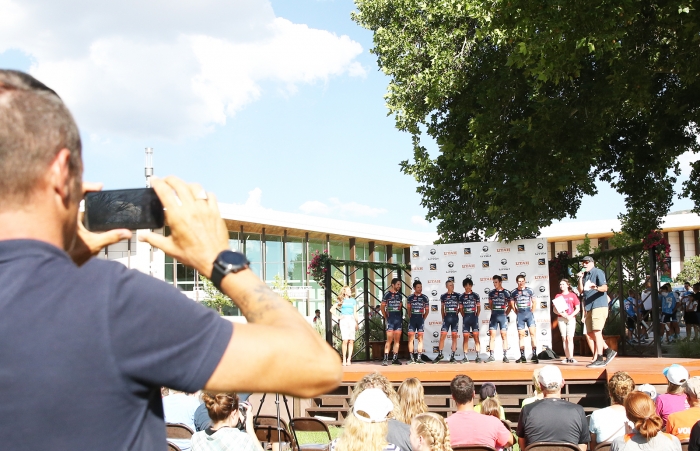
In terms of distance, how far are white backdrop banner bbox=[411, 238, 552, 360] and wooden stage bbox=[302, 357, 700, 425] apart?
10.1 feet

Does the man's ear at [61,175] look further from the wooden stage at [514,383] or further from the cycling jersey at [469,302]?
the cycling jersey at [469,302]

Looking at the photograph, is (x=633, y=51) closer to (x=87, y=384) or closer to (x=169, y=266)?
(x=87, y=384)

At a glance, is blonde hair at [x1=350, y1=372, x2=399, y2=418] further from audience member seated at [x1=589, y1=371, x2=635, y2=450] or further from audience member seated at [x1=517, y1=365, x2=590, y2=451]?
audience member seated at [x1=589, y1=371, x2=635, y2=450]

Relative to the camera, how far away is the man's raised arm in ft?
4.06

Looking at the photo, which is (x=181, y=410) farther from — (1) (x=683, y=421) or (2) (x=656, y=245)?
(2) (x=656, y=245)

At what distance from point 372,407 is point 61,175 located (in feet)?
10.8

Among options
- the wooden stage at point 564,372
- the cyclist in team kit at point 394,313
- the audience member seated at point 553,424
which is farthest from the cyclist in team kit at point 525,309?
the audience member seated at point 553,424

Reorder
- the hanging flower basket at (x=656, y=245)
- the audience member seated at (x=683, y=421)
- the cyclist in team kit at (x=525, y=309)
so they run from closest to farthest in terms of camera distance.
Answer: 1. the audience member seated at (x=683, y=421)
2. the hanging flower basket at (x=656, y=245)
3. the cyclist in team kit at (x=525, y=309)

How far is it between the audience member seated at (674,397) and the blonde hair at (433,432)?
10.2 ft

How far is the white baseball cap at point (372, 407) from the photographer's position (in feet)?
14.0

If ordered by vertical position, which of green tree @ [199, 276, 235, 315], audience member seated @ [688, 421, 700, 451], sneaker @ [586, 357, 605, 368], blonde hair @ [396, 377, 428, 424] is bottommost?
sneaker @ [586, 357, 605, 368]

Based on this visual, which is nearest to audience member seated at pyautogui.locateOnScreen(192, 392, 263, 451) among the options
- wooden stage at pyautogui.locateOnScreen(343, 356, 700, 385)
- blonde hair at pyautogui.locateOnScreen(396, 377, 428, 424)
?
blonde hair at pyautogui.locateOnScreen(396, 377, 428, 424)

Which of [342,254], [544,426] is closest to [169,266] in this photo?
[342,254]

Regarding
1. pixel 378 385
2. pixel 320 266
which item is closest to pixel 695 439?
pixel 378 385
